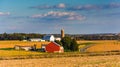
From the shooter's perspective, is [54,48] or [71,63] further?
[54,48]

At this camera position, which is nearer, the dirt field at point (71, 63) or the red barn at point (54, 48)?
the dirt field at point (71, 63)

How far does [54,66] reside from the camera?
30.9 meters

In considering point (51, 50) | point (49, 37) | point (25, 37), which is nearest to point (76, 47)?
point (51, 50)

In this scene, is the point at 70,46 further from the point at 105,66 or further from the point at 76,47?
the point at 105,66

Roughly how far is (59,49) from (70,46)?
9.35 m

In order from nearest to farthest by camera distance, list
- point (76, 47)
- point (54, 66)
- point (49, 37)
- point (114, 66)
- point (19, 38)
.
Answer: point (114, 66), point (54, 66), point (76, 47), point (49, 37), point (19, 38)

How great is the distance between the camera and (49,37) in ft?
488

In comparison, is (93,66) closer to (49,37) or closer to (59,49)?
(59,49)

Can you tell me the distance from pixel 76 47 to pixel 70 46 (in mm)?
2708

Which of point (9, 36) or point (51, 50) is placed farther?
point (9, 36)

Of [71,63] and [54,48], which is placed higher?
[71,63]

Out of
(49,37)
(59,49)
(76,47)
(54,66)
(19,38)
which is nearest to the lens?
(54,66)

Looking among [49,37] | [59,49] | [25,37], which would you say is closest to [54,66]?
[59,49]

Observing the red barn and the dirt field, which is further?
the red barn
